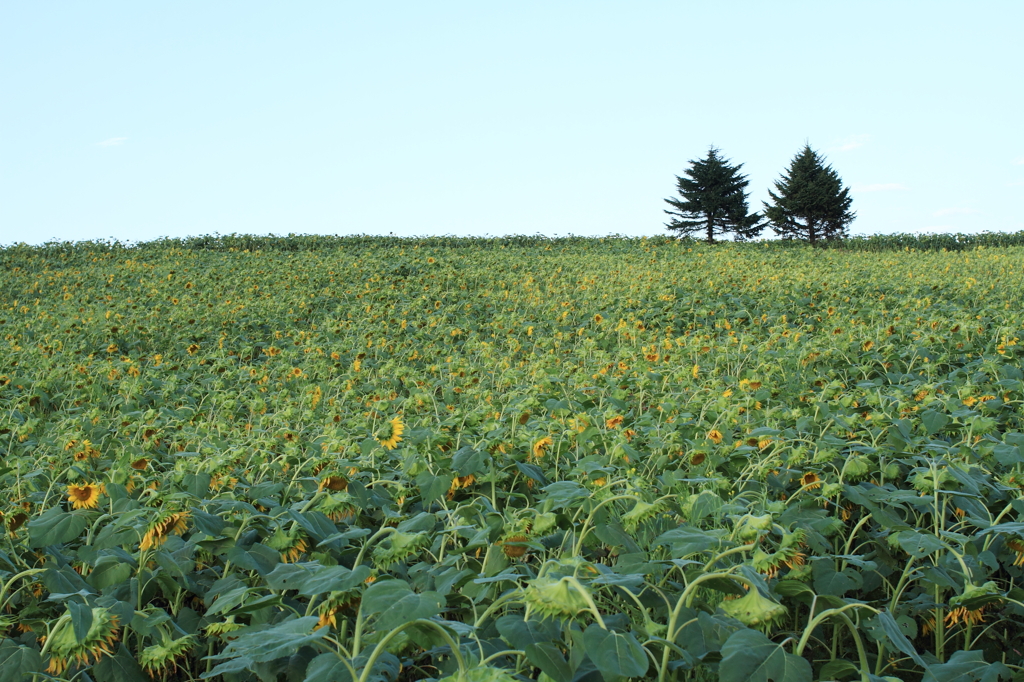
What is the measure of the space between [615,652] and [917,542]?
1.25 meters

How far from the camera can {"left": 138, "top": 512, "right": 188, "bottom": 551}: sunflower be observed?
1945 mm

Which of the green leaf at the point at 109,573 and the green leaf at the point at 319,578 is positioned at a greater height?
the green leaf at the point at 319,578

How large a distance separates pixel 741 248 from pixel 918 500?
61.0 feet

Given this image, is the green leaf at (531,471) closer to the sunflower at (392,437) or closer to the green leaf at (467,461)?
the green leaf at (467,461)

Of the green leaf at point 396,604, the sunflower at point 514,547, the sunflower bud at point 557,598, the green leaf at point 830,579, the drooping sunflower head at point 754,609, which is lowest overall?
the green leaf at point 830,579

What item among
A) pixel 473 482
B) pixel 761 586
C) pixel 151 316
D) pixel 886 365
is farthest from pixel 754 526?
pixel 151 316

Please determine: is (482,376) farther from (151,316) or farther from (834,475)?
(151,316)

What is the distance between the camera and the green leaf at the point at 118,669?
1785mm

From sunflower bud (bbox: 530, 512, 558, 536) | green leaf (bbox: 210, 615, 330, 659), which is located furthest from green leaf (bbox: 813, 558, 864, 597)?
green leaf (bbox: 210, 615, 330, 659)

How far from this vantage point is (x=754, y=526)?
1.70 m

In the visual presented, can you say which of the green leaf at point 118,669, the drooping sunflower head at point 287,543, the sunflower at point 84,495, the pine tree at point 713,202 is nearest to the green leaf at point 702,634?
the drooping sunflower head at point 287,543

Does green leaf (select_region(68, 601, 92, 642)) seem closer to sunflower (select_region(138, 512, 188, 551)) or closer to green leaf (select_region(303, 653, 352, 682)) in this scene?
sunflower (select_region(138, 512, 188, 551))

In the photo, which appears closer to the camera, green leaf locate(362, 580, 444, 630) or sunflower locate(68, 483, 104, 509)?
green leaf locate(362, 580, 444, 630)

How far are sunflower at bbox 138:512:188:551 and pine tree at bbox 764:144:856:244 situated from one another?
104 feet
